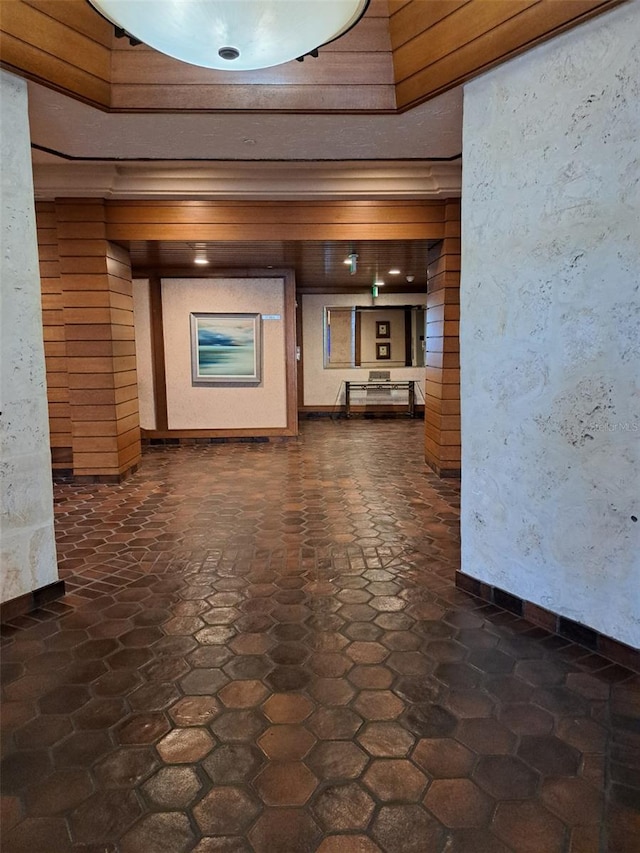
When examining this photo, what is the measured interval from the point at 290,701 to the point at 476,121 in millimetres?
2949

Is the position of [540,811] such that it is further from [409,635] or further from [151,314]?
[151,314]

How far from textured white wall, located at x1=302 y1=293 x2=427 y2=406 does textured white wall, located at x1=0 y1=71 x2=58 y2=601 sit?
7.89 meters

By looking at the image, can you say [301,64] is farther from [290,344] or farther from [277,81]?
[290,344]

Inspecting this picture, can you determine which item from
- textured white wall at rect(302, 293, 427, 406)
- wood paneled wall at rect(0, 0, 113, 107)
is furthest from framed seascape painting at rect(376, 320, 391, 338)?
wood paneled wall at rect(0, 0, 113, 107)

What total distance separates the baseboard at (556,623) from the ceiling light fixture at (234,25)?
8.95 feet

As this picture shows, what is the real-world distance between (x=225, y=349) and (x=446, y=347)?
358 cm

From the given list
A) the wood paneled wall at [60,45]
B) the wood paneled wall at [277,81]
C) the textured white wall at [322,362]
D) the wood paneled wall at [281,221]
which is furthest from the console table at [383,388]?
the wood paneled wall at [60,45]

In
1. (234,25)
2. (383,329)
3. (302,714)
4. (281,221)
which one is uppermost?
(281,221)

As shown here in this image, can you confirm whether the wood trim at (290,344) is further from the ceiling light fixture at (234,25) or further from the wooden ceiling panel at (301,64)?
the ceiling light fixture at (234,25)

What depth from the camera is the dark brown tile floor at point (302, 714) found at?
152cm

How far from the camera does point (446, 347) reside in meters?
5.41

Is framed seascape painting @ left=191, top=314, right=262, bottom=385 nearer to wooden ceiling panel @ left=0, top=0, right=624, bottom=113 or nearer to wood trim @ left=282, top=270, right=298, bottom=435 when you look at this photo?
wood trim @ left=282, top=270, right=298, bottom=435

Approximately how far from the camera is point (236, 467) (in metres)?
6.17

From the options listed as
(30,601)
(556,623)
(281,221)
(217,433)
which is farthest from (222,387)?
(556,623)
